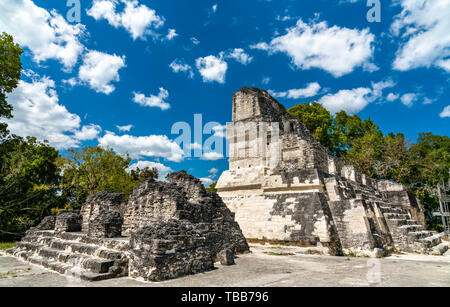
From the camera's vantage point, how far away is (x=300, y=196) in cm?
1105

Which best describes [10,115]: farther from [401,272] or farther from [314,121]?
[314,121]

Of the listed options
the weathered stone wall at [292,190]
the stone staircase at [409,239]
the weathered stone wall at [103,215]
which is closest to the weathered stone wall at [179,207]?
the weathered stone wall at [103,215]

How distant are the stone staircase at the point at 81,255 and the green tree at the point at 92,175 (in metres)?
9.02

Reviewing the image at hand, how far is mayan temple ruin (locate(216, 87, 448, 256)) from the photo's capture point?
30.8 ft

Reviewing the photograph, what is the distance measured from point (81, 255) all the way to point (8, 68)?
39.6 feet

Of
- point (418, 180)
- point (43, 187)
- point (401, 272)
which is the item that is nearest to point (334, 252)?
point (401, 272)

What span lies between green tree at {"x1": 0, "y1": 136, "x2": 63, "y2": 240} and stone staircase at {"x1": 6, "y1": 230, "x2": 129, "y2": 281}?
21.0 ft

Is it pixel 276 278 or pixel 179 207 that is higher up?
pixel 179 207

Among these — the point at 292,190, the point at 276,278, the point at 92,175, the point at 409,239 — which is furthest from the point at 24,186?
the point at 409,239

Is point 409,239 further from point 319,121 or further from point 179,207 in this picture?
point 319,121

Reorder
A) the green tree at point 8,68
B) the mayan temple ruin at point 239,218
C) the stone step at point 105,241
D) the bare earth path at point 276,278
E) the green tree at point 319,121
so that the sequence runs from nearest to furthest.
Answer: the bare earth path at point 276,278 < the mayan temple ruin at point 239,218 < the stone step at point 105,241 < the green tree at point 8,68 < the green tree at point 319,121

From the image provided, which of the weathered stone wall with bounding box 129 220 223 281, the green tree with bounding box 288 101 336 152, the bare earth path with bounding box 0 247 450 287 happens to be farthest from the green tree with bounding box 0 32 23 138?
the green tree with bounding box 288 101 336 152

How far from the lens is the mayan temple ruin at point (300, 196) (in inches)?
370

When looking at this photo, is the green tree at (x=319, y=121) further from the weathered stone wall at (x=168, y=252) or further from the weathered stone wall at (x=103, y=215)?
the weathered stone wall at (x=168, y=252)
